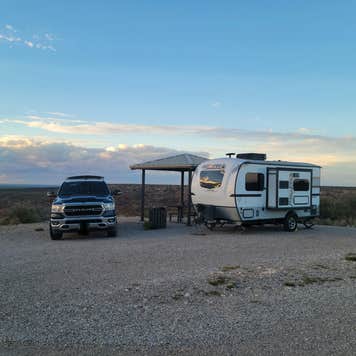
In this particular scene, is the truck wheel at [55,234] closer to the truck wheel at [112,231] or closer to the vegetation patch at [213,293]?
the truck wheel at [112,231]

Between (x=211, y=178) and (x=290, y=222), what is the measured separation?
3.44m

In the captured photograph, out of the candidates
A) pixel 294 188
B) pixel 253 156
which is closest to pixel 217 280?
pixel 253 156

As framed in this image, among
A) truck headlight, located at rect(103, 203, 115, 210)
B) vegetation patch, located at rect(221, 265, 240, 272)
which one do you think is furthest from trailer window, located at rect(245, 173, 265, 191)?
vegetation patch, located at rect(221, 265, 240, 272)

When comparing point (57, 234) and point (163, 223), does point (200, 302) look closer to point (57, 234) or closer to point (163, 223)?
point (57, 234)

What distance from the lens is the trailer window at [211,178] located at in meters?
16.8

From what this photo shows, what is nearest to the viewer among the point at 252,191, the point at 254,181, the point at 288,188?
the point at 252,191

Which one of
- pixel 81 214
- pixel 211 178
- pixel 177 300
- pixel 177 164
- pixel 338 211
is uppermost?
pixel 177 164

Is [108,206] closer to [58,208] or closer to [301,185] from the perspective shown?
[58,208]

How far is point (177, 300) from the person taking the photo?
7.01m

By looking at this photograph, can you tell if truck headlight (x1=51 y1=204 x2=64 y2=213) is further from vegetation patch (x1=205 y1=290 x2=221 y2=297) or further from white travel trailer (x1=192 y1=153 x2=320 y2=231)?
vegetation patch (x1=205 y1=290 x2=221 y2=297)

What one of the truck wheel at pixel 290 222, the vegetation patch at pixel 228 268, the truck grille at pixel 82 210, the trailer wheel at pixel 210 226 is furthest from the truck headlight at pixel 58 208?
the truck wheel at pixel 290 222

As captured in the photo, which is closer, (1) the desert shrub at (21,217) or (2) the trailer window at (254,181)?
(2) the trailer window at (254,181)

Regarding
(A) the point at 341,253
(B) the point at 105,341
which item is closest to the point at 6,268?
(B) the point at 105,341

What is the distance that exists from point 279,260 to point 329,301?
3.70m
